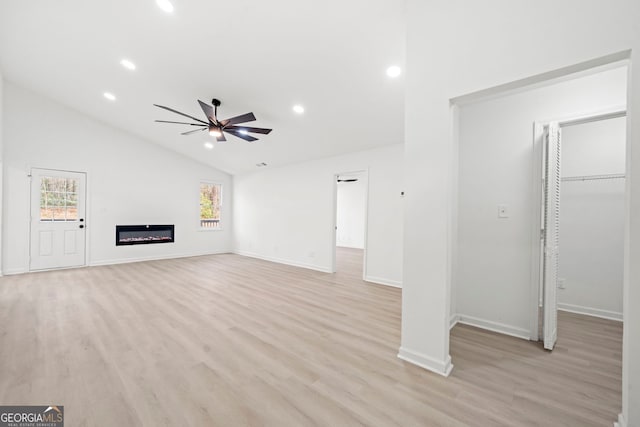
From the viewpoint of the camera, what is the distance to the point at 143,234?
668 cm

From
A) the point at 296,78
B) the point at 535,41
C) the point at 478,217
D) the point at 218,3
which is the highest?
the point at 218,3

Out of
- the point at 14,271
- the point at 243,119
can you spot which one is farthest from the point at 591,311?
the point at 14,271

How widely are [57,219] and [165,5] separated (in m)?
5.59

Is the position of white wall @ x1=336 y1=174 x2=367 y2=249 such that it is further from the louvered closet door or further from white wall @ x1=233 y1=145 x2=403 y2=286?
the louvered closet door

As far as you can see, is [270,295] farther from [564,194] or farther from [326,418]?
[564,194]

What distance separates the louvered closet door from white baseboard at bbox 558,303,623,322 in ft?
4.57

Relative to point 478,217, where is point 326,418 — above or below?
below

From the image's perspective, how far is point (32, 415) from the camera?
60.6 inches

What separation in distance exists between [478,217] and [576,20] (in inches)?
73.9

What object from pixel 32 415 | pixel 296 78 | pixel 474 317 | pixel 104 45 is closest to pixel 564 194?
pixel 474 317

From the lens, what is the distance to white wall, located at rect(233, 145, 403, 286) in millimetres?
4766

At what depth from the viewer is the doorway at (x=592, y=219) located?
304 centimetres
